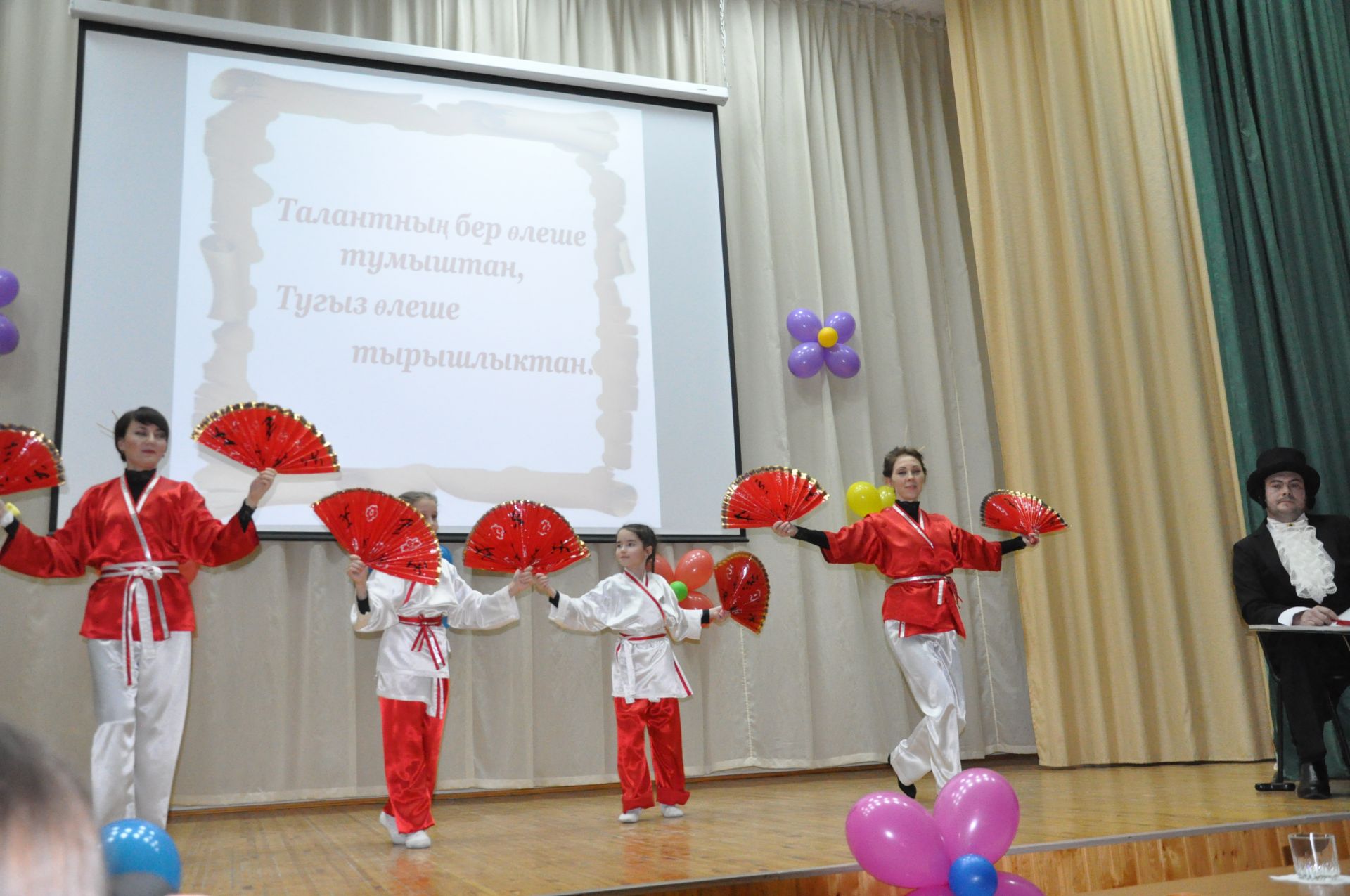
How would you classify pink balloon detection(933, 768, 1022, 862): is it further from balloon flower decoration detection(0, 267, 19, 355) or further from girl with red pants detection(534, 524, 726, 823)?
balloon flower decoration detection(0, 267, 19, 355)

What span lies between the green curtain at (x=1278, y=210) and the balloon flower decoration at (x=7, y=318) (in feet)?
18.3

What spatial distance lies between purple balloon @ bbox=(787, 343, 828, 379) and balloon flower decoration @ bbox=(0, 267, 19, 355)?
12.5ft

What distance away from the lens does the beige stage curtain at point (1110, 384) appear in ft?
18.4

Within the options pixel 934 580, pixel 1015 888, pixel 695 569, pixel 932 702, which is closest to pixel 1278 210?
pixel 934 580

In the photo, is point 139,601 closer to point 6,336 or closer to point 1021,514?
point 6,336

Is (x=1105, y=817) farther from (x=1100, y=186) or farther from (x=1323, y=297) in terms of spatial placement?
(x=1100, y=186)

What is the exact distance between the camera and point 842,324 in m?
6.25

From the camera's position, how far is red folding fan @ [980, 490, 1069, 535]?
4461mm

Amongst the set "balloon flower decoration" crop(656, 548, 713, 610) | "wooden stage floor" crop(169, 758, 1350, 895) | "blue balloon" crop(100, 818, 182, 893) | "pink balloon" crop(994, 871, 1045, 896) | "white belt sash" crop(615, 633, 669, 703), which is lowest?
"wooden stage floor" crop(169, 758, 1350, 895)

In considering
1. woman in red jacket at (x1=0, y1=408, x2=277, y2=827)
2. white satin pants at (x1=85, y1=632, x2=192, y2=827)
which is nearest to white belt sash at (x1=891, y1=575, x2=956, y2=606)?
woman in red jacket at (x1=0, y1=408, x2=277, y2=827)

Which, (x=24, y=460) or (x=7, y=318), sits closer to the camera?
(x=24, y=460)

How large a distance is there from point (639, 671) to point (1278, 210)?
3.88 metres

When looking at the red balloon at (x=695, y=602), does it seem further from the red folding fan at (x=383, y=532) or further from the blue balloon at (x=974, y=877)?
the blue balloon at (x=974, y=877)

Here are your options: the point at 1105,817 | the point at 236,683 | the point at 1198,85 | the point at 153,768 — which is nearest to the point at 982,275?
the point at 1198,85
